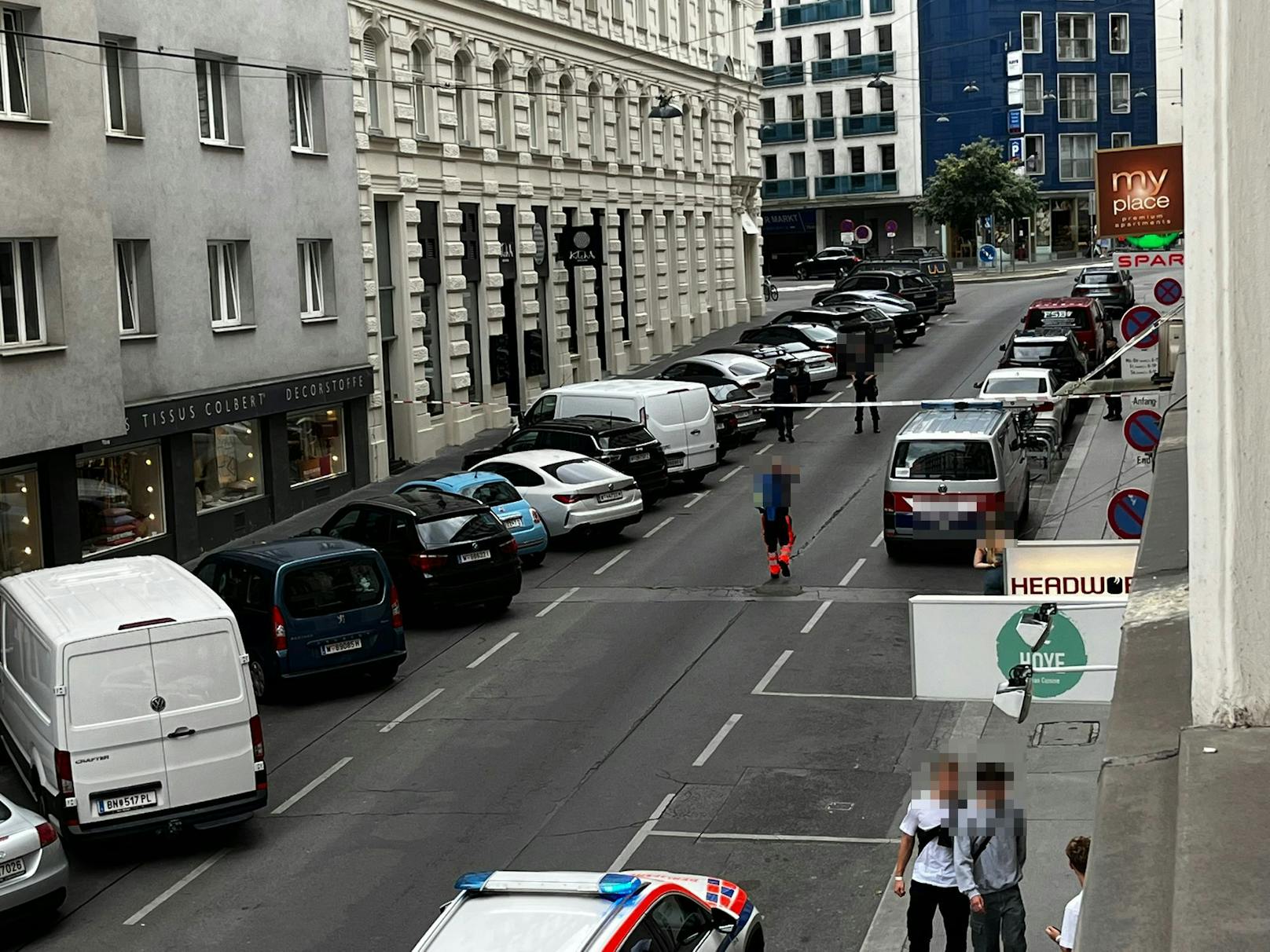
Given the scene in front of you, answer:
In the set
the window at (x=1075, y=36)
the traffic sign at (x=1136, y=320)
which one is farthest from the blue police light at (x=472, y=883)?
the window at (x=1075, y=36)

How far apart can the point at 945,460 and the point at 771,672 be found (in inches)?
253

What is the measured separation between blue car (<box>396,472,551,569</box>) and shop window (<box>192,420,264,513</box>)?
5.12 metres

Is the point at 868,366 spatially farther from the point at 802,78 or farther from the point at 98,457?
the point at 802,78

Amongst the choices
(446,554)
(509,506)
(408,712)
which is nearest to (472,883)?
(408,712)

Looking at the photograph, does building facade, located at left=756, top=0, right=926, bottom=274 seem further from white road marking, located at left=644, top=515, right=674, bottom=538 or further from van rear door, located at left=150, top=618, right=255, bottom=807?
van rear door, located at left=150, top=618, right=255, bottom=807

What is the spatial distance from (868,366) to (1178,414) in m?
29.0

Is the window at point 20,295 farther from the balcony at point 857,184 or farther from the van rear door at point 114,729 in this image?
the balcony at point 857,184

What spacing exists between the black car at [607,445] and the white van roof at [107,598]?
12.7 meters

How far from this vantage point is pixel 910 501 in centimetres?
2355

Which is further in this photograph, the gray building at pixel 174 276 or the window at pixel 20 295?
the gray building at pixel 174 276

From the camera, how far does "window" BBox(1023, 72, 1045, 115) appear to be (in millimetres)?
83500

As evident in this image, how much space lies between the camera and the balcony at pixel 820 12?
86.1 m

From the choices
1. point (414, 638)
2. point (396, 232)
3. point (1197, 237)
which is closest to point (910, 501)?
point (414, 638)

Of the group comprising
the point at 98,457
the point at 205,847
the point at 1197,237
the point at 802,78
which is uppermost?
the point at 802,78
